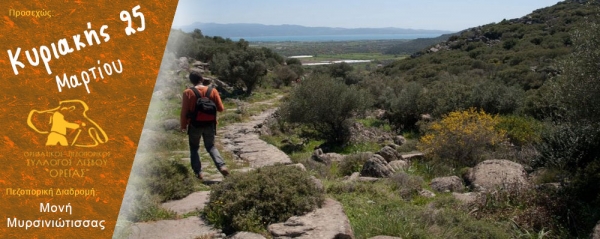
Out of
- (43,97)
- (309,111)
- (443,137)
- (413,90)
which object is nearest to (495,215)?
(443,137)

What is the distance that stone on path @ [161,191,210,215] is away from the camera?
16.1 feet

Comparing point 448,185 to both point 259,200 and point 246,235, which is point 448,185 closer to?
point 259,200

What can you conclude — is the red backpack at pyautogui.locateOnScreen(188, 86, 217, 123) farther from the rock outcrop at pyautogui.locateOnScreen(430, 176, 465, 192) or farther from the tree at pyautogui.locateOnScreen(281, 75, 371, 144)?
the tree at pyautogui.locateOnScreen(281, 75, 371, 144)

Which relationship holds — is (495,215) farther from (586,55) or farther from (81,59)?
(81,59)

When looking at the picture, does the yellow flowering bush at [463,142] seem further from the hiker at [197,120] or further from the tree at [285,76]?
the tree at [285,76]

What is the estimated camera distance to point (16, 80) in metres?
2.52

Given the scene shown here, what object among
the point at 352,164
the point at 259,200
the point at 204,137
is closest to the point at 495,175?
the point at 352,164

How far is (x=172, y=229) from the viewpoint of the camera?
4.34 m

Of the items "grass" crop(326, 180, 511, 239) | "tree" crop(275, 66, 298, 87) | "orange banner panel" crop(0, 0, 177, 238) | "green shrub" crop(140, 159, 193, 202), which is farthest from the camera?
"tree" crop(275, 66, 298, 87)

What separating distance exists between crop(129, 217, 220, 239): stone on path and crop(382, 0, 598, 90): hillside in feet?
63.5

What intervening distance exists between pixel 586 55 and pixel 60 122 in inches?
311

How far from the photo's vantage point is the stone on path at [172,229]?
4.14 meters

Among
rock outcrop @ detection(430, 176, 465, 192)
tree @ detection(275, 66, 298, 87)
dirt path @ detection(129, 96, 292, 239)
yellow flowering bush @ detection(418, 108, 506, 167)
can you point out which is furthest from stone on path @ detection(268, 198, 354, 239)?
tree @ detection(275, 66, 298, 87)

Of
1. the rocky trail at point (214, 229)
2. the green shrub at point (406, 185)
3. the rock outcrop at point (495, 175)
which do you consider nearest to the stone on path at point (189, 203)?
the rocky trail at point (214, 229)
